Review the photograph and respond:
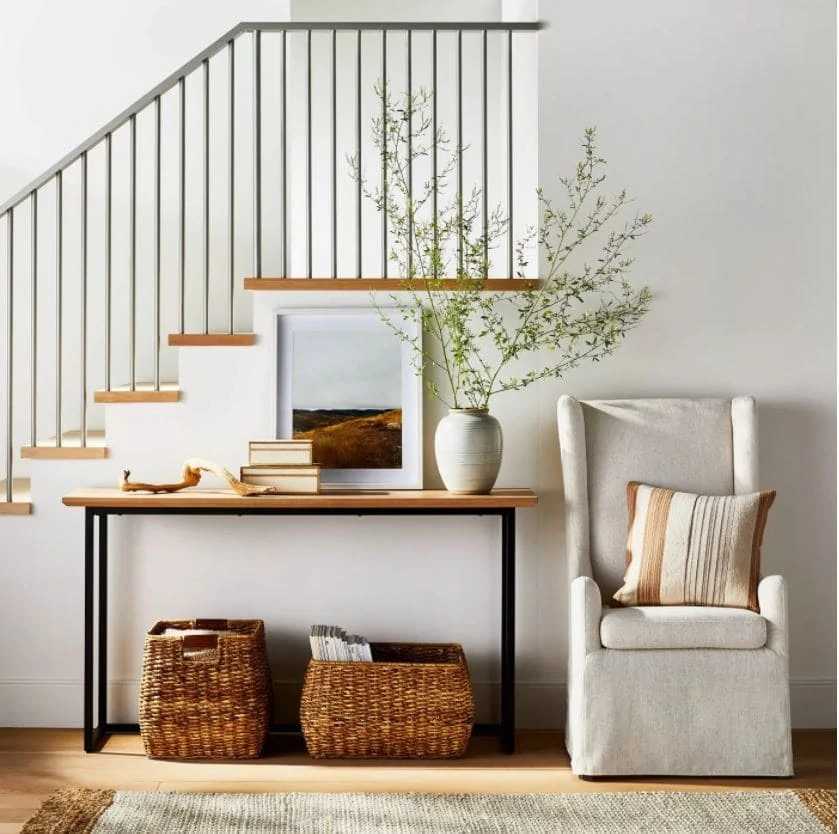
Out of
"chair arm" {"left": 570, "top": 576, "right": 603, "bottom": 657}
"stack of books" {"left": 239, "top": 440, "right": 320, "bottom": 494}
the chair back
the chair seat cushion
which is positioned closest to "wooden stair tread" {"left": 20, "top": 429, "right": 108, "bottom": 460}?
"stack of books" {"left": 239, "top": 440, "right": 320, "bottom": 494}

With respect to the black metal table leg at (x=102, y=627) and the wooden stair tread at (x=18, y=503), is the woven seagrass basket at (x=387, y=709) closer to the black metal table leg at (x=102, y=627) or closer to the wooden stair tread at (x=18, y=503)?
the black metal table leg at (x=102, y=627)

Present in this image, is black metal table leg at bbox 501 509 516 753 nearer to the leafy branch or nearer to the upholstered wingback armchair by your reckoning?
the upholstered wingback armchair

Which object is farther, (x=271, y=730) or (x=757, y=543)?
(x=271, y=730)

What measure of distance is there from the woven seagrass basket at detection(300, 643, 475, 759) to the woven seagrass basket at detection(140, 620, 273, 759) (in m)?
0.18

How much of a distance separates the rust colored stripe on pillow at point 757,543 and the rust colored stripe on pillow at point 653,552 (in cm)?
27

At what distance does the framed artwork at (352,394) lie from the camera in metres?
3.54

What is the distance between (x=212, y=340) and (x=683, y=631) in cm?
180

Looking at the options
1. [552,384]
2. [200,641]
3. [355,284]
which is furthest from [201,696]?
[552,384]

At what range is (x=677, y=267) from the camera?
11.7ft

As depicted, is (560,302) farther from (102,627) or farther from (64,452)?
(102,627)

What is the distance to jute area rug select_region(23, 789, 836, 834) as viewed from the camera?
2689 millimetres

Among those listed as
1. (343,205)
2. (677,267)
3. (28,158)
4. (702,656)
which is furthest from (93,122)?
(702,656)

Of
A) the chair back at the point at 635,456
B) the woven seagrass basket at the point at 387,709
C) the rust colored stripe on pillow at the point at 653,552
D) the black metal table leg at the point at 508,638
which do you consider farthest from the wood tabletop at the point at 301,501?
the woven seagrass basket at the point at 387,709

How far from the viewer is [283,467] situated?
333cm
